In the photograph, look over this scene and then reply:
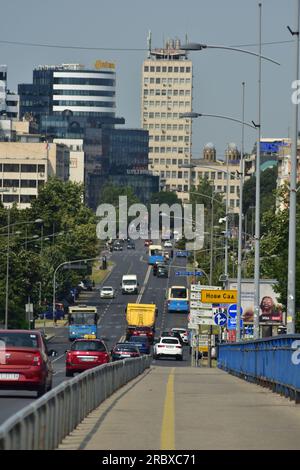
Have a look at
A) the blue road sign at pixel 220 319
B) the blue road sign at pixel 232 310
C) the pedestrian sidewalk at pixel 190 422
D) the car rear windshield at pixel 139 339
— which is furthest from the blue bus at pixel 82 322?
the pedestrian sidewalk at pixel 190 422

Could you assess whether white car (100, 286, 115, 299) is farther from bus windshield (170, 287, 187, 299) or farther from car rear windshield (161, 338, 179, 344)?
car rear windshield (161, 338, 179, 344)

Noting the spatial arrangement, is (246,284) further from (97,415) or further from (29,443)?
(29,443)

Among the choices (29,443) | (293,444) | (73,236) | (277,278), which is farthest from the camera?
(73,236)

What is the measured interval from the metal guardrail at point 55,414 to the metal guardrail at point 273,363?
332 cm

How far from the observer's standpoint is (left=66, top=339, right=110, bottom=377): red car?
4738cm

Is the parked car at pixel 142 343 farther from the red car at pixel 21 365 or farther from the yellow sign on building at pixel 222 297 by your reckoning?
the red car at pixel 21 365

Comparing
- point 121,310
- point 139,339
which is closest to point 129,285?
point 121,310

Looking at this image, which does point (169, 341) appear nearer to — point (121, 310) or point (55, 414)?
point (121, 310)

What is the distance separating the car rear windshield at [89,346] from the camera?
48688 millimetres

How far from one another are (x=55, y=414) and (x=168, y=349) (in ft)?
245

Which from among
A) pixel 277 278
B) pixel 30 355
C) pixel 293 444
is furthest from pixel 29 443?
pixel 277 278

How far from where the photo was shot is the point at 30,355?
99.9 feet

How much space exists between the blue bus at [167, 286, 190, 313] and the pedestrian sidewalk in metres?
117
